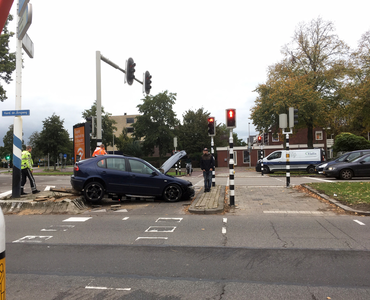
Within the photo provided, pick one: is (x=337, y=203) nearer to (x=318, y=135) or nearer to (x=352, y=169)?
(x=352, y=169)

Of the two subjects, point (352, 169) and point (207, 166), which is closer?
point (207, 166)

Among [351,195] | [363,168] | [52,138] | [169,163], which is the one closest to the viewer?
[351,195]

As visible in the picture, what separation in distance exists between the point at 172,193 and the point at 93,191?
251 cm

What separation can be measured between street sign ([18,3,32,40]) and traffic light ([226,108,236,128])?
597cm

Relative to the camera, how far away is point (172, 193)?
10438mm

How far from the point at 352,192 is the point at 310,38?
30.4 meters

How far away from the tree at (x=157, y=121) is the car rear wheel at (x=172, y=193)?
3983 cm

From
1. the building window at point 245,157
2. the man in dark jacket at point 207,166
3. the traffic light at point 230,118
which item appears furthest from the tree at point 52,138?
the traffic light at point 230,118

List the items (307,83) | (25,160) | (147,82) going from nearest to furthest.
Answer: (25,160) < (147,82) < (307,83)

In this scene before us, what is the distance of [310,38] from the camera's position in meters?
36.4

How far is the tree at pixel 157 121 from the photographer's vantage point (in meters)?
50.6

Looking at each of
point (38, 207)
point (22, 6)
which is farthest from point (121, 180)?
point (22, 6)

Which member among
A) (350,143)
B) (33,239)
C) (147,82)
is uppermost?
(147,82)

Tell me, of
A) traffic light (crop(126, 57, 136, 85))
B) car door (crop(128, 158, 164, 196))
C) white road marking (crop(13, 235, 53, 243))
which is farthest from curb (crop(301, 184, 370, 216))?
traffic light (crop(126, 57, 136, 85))
